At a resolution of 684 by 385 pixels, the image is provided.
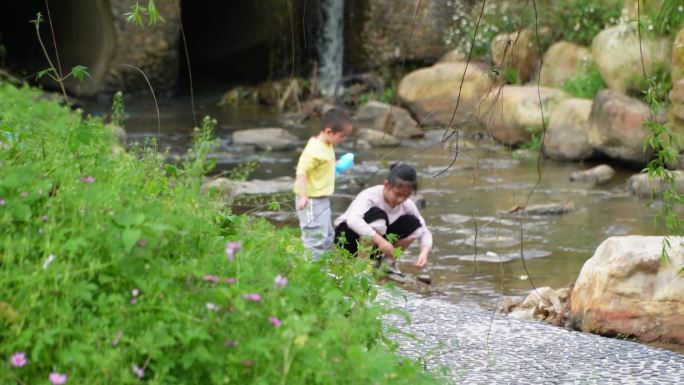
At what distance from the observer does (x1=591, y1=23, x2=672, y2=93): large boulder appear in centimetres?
1340

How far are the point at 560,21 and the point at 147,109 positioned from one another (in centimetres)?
617

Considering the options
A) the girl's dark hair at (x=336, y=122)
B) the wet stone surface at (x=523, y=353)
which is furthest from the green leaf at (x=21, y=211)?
the girl's dark hair at (x=336, y=122)

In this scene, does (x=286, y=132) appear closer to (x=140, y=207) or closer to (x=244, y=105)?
(x=244, y=105)

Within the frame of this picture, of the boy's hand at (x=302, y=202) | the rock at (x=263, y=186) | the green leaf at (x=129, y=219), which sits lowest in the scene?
the rock at (x=263, y=186)

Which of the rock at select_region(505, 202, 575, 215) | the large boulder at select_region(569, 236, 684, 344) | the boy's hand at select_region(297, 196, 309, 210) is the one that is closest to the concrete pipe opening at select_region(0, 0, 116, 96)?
the rock at select_region(505, 202, 575, 215)

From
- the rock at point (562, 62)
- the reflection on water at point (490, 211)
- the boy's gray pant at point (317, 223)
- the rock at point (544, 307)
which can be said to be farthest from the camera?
the rock at point (562, 62)

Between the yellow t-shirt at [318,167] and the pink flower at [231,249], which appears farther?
the yellow t-shirt at [318,167]

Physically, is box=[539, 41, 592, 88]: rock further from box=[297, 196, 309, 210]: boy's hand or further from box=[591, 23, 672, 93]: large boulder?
box=[297, 196, 309, 210]: boy's hand

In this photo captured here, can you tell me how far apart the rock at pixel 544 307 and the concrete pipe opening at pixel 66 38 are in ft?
35.0

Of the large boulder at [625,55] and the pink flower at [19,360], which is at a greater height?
the pink flower at [19,360]

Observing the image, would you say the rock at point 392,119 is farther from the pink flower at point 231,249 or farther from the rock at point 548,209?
the pink flower at point 231,249

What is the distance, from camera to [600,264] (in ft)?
22.2

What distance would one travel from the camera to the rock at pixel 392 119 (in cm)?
1482

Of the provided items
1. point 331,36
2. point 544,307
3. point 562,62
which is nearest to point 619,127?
point 562,62
